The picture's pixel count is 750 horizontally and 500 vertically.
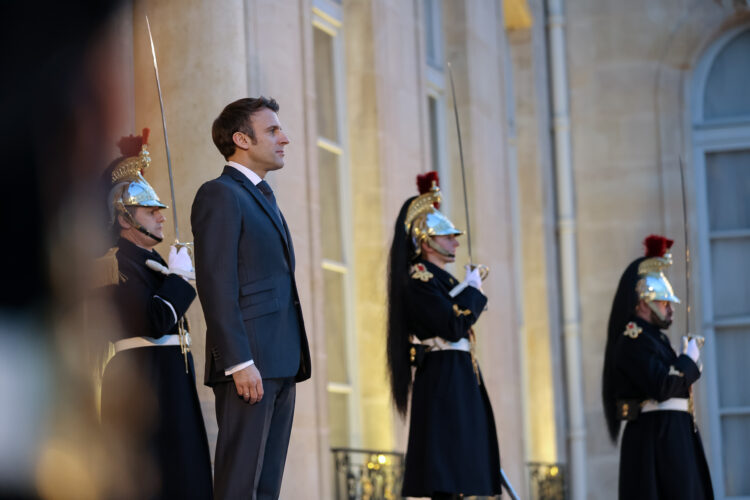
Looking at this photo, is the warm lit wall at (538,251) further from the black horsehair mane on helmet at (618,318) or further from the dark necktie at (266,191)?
the dark necktie at (266,191)

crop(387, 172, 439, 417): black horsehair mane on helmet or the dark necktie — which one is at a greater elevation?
the dark necktie

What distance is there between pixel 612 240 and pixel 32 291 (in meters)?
8.26

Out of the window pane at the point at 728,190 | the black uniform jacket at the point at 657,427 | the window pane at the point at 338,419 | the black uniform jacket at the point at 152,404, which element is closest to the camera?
the black uniform jacket at the point at 152,404

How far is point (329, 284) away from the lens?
8.53 m

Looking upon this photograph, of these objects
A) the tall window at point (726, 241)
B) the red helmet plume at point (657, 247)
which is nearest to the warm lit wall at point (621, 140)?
the tall window at point (726, 241)

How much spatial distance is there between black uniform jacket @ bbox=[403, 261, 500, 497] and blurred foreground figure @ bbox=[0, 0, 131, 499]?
1.49 metres

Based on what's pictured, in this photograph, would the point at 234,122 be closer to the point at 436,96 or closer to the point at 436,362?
the point at 436,362

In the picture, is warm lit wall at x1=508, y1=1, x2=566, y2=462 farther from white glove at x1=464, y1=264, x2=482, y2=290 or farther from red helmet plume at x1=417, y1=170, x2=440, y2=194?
white glove at x1=464, y1=264, x2=482, y2=290

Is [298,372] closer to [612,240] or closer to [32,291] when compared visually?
[32,291]

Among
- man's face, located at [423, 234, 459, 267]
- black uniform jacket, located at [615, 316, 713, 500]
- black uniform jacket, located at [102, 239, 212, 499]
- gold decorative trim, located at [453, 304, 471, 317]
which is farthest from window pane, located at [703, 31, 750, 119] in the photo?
black uniform jacket, located at [102, 239, 212, 499]

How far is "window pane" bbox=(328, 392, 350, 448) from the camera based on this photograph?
8422 millimetres

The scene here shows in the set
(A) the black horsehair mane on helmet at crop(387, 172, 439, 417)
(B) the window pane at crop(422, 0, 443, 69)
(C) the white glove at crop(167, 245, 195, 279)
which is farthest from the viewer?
(B) the window pane at crop(422, 0, 443, 69)

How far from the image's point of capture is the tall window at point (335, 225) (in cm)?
851

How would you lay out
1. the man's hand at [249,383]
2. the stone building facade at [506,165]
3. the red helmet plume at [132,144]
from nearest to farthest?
1. the man's hand at [249,383]
2. the red helmet plume at [132,144]
3. the stone building facade at [506,165]
